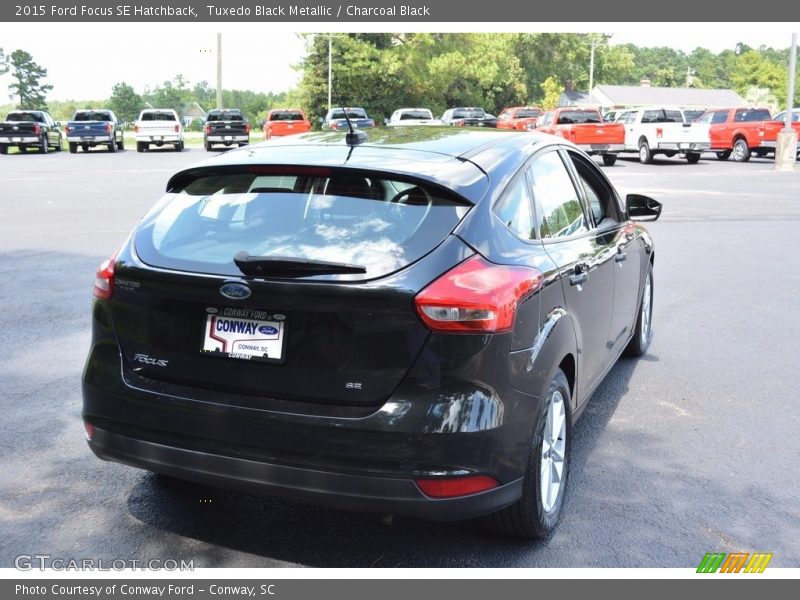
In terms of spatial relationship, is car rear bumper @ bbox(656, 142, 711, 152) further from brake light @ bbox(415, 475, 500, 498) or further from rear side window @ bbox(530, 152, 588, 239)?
brake light @ bbox(415, 475, 500, 498)

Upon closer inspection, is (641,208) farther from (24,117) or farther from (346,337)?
(24,117)

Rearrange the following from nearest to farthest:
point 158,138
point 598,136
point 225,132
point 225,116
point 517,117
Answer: point 598,136 → point 158,138 → point 225,132 → point 225,116 → point 517,117

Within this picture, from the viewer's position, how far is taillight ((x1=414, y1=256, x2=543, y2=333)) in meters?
3.17

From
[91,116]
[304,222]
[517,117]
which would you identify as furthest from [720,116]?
[304,222]

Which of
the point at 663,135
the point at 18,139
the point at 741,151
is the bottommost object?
the point at 18,139

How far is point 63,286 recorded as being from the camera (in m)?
8.88

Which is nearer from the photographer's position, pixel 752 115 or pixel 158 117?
pixel 752 115

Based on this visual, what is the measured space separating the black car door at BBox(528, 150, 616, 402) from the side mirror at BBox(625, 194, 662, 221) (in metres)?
0.95

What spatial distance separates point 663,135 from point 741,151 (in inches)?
185

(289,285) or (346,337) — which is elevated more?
(289,285)

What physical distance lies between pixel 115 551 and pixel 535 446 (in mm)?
1756

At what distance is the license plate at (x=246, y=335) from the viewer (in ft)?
10.7

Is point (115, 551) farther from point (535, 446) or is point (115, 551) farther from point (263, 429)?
point (535, 446)

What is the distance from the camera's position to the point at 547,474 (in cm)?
382
